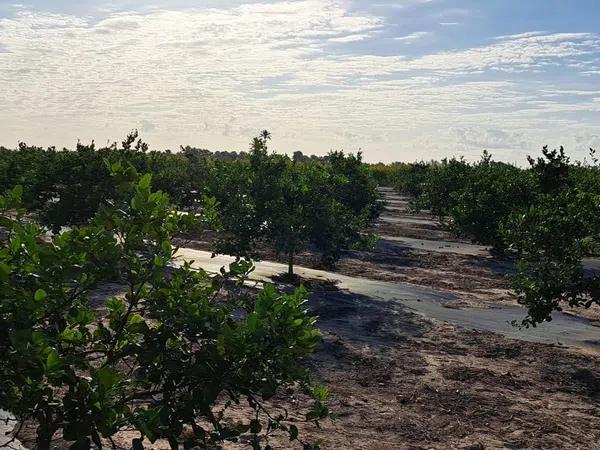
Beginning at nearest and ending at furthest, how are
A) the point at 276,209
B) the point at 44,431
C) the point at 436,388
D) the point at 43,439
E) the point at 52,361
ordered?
the point at 52,361 → the point at 44,431 → the point at 43,439 → the point at 436,388 → the point at 276,209

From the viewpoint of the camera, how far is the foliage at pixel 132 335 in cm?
293

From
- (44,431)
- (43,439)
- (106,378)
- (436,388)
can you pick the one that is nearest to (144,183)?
(106,378)

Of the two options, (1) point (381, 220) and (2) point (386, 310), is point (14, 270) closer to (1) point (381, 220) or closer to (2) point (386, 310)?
(2) point (386, 310)

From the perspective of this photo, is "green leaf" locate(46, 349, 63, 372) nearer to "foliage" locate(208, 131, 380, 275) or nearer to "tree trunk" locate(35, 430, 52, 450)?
"tree trunk" locate(35, 430, 52, 450)

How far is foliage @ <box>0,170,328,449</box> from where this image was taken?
2926mm

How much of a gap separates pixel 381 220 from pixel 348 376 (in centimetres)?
3195

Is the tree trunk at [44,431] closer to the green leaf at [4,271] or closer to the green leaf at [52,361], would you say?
the green leaf at [52,361]

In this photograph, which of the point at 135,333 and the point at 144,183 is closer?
the point at 144,183

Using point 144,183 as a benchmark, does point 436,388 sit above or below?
below

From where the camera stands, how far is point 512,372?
10.6 metres

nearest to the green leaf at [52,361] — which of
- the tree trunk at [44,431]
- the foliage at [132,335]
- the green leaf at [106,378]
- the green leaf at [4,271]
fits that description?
the foliage at [132,335]

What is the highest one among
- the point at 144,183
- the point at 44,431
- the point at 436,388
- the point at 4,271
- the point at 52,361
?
the point at 144,183

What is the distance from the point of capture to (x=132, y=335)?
3.82 m

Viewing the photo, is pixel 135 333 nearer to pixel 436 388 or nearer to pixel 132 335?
pixel 132 335
